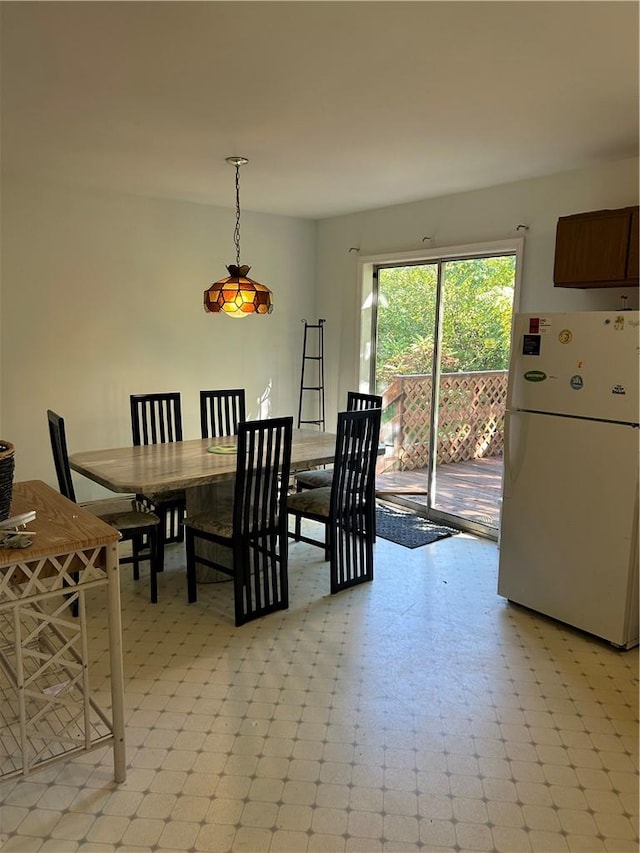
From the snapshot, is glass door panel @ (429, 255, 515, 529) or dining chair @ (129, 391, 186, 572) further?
glass door panel @ (429, 255, 515, 529)

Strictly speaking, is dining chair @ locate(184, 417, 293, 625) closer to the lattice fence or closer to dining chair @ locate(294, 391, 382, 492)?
dining chair @ locate(294, 391, 382, 492)

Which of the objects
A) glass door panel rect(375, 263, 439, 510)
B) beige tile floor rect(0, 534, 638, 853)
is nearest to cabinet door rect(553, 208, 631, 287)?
glass door panel rect(375, 263, 439, 510)

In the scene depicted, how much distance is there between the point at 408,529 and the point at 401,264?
2198 millimetres

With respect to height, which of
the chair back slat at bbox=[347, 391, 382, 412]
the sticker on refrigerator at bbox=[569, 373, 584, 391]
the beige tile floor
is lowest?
the beige tile floor

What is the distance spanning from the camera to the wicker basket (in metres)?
1.86

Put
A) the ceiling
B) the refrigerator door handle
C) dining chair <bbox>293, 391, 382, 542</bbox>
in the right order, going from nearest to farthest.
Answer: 1. the ceiling
2. the refrigerator door handle
3. dining chair <bbox>293, 391, 382, 542</bbox>

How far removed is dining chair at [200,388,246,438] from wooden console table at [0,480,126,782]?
1.95m

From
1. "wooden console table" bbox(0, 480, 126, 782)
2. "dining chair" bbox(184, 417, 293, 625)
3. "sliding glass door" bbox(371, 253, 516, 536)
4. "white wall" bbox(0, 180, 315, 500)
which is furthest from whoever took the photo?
"sliding glass door" bbox(371, 253, 516, 536)

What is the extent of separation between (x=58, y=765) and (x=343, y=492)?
195 cm

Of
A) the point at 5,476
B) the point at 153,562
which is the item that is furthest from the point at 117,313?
the point at 5,476

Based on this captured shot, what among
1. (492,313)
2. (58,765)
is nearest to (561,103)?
(492,313)

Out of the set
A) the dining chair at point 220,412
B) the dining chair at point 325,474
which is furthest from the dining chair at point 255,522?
the dining chair at point 220,412

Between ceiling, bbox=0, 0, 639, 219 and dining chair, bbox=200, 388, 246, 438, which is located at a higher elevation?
ceiling, bbox=0, 0, 639, 219

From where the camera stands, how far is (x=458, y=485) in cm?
525
